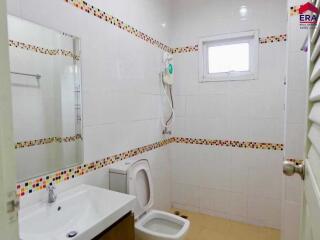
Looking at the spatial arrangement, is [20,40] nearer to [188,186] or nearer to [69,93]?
[69,93]

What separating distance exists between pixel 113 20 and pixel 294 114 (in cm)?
158

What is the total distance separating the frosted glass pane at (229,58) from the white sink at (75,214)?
190 cm

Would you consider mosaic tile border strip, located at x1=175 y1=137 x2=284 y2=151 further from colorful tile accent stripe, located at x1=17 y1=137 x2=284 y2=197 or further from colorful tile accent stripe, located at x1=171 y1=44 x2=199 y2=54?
colorful tile accent stripe, located at x1=171 y1=44 x2=199 y2=54

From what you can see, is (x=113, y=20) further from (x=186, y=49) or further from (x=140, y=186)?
(x=140, y=186)

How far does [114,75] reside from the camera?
1.92 m

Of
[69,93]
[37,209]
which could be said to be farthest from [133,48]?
[37,209]

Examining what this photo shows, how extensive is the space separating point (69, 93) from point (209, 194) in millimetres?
2007

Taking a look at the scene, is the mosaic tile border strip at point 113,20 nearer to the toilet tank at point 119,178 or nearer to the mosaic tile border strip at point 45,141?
the mosaic tile border strip at point 45,141

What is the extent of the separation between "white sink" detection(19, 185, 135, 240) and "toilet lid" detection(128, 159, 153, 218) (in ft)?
1.05

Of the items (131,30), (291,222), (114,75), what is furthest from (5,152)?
(291,222)

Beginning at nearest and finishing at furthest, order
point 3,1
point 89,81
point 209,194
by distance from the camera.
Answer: point 3,1
point 89,81
point 209,194

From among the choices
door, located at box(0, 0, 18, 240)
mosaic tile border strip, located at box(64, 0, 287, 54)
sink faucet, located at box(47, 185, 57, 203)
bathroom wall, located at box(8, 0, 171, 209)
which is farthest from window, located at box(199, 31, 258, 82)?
door, located at box(0, 0, 18, 240)

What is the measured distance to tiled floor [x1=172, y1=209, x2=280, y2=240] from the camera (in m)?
2.36

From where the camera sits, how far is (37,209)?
4.12ft
